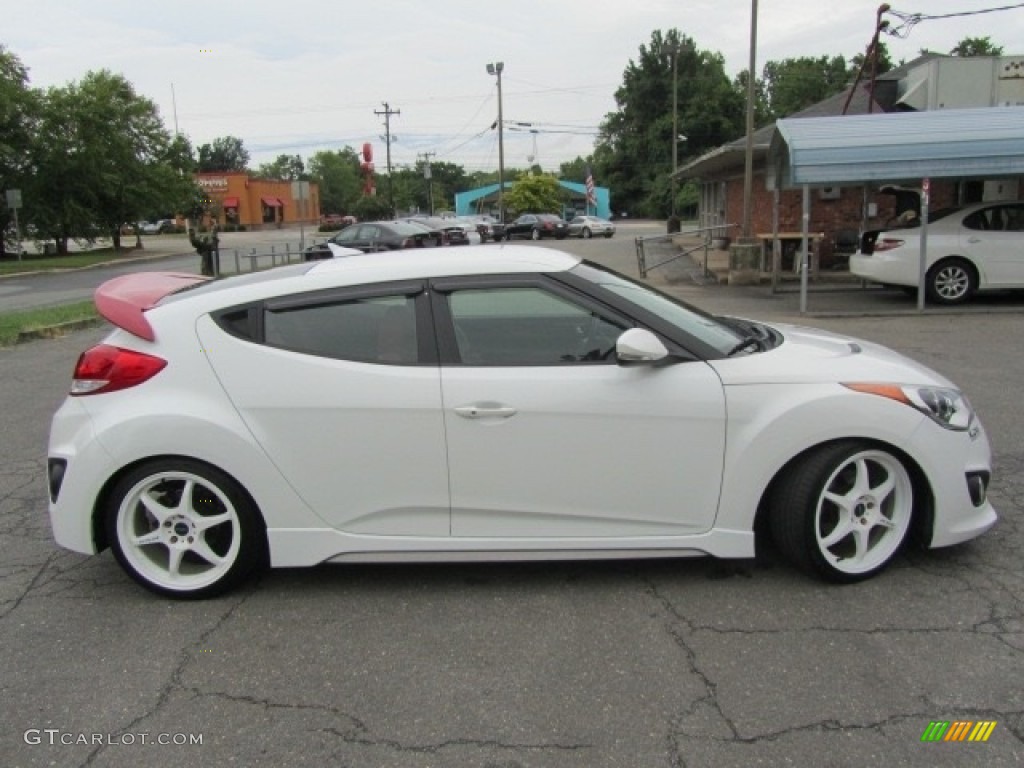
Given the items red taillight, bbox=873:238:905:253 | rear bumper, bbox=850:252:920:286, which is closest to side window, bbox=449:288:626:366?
rear bumper, bbox=850:252:920:286

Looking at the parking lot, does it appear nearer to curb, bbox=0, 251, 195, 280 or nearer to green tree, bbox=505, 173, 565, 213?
curb, bbox=0, 251, 195, 280

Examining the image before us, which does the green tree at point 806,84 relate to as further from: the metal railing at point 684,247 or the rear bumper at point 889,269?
the rear bumper at point 889,269

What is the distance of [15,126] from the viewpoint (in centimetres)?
3456

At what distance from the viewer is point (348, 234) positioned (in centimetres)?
2472

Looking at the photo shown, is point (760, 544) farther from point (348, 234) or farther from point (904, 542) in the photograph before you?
point (348, 234)

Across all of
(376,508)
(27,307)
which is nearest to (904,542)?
(376,508)

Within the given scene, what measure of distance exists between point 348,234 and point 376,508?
72.4 ft

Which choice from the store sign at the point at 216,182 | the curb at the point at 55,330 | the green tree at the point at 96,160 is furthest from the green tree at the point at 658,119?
the curb at the point at 55,330

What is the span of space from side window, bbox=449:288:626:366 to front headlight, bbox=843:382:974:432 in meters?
1.10

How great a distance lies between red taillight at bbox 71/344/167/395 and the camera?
143 inches

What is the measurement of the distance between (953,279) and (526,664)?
12270mm

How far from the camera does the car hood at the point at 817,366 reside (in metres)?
3.58

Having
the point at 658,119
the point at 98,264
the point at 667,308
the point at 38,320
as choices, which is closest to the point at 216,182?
the point at 658,119

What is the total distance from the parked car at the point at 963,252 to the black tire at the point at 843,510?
34.3 feet
